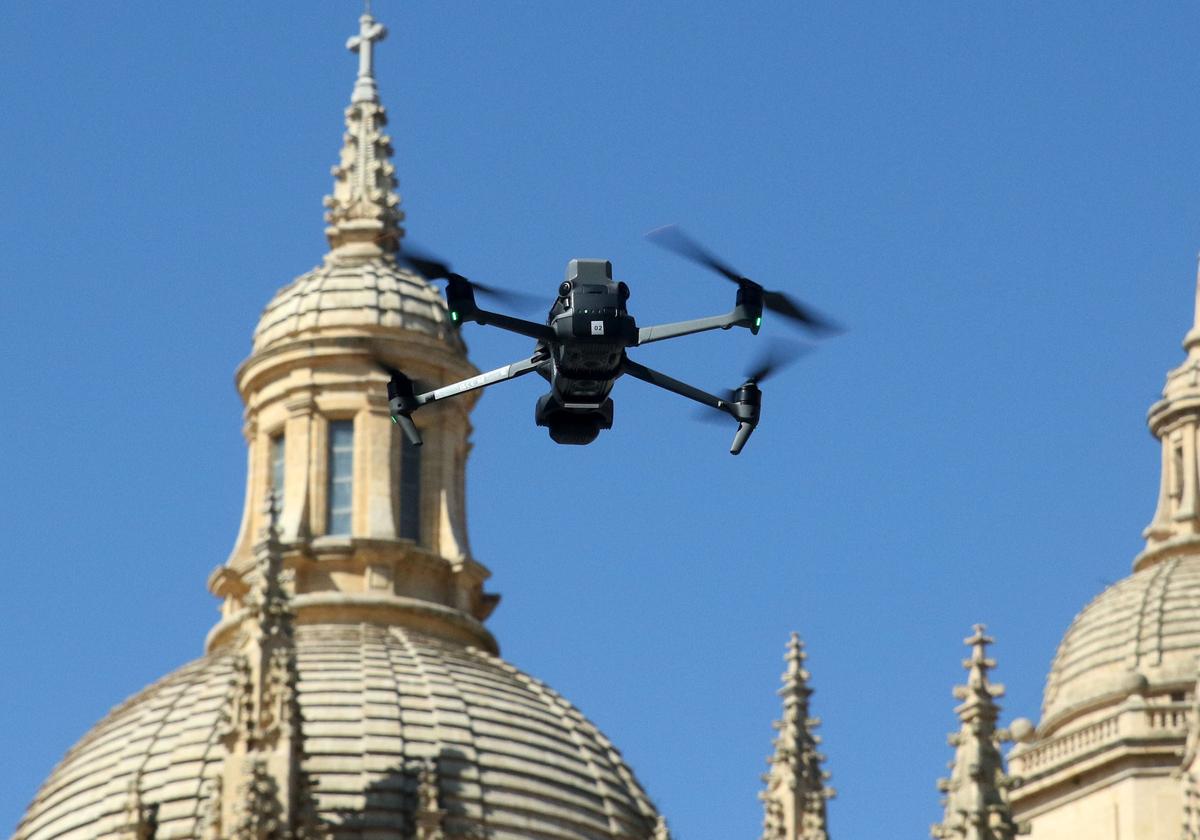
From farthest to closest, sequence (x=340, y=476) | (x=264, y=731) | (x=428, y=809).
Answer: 1. (x=340, y=476)
2. (x=428, y=809)
3. (x=264, y=731)

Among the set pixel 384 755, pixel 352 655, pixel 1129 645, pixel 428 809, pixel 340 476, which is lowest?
pixel 428 809

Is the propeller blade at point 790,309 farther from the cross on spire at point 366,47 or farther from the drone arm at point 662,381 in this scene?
the cross on spire at point 366,47

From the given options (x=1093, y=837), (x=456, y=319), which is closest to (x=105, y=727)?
(x=1093, y=837)

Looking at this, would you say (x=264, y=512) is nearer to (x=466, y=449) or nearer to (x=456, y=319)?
(x=466, y=449)

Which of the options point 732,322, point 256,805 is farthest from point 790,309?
point 256,805

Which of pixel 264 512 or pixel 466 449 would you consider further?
pixel 466 449

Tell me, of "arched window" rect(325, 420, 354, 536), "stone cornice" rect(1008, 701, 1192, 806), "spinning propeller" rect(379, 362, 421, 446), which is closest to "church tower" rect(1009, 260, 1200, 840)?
"stone cornice" rect(1008, 701, 1192, 806)

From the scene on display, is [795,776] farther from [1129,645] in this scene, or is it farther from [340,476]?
[340,476]
